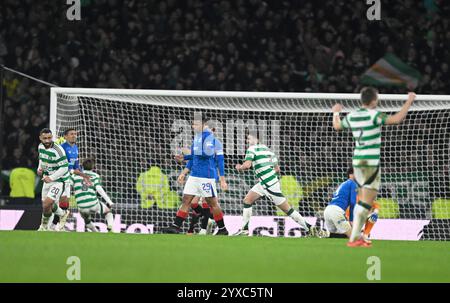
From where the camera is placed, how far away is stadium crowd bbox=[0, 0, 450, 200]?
65.9 ft

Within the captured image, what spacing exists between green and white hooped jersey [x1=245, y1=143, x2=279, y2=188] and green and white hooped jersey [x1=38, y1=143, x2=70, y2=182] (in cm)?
Answer: 280

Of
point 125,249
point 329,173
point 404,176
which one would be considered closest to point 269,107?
point 329,173

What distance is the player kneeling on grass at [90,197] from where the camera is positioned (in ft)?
49.6

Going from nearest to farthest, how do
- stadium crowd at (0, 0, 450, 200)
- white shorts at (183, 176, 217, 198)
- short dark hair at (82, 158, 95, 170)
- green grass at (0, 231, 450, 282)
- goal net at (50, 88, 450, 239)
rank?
green grass at (0, 231, 450, 282)
white shorts at (183, 176, 217, 198)
short dark hair at (82, 158, 95, 170)
goal net at (50, 88, 450, 239)
stadium crowd at (0, 0, 450, 200)

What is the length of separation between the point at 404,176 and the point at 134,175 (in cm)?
475

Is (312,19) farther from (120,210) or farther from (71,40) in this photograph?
(120,210)

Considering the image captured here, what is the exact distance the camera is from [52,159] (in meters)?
14.0

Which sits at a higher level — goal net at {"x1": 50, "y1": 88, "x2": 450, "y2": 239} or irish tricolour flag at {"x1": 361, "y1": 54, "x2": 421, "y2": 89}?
irish tricolour flag at {"x1": 361, "y1": 54, "x2": 421, "y2": 89}

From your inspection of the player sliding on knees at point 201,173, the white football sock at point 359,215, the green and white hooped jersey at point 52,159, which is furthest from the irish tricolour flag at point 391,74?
the white football sock at point 359,215

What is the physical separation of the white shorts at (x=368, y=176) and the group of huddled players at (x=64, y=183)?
5.76 meters

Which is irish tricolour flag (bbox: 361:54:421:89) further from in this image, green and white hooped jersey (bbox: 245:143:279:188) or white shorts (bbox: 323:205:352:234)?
white shorts (bbox: 323:205:352:234)

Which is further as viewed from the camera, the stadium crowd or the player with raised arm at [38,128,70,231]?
the stadium crowd

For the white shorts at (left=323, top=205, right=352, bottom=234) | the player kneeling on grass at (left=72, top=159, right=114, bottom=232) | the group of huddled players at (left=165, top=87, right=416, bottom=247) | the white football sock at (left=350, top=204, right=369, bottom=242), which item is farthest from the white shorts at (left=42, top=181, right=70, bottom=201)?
the white football sock at (left=350, top=204, right=369, bottom=242)

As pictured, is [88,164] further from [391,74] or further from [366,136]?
[391,74]
